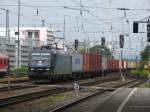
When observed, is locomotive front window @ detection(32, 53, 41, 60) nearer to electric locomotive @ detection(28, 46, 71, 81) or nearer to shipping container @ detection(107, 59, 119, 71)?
electric locomotive @ detection(28, 46, 71, 81)

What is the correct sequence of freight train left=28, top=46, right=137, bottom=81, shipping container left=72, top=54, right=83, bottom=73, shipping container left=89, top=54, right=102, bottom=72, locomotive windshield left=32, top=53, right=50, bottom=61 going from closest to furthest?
freight train left=28, top=46, right=137, bottom=81 < locomotive windshield left=32, top=53, right=50, bottom=61 < shipping container left=72, top=54, right=83, bottom=73 < shipping container left=89, top=54, right=102, bottom=72

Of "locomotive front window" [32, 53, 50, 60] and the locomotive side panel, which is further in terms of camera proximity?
the locomotive side panel

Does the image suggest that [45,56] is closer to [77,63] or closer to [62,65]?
[62,65]

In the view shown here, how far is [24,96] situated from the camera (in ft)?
102

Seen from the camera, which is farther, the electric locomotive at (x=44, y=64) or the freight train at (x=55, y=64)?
the freight train at (x=55, y=64)

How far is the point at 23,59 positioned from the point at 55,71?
6346 centimetres

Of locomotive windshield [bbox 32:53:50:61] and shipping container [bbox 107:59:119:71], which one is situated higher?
locomotive windshield [bbox 32:53:50:61]

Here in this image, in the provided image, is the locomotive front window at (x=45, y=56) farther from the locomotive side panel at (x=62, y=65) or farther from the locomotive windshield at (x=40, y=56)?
the locomotive side panel at (x=62, y=65)

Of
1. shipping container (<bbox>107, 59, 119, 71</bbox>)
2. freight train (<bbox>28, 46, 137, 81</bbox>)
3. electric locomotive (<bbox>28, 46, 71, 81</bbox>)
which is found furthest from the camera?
shipping container (<bbox>107, 59, 119, 71</bbox>)

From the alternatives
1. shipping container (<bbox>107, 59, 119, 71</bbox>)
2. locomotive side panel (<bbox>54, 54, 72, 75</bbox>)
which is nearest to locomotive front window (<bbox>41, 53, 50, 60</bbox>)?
locomotive side panel (<bbox>54, 54, 72, 75</bbox>)

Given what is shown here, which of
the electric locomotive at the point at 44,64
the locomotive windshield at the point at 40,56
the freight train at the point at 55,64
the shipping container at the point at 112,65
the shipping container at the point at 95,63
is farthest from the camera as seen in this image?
the shipping container at the point at 112,65

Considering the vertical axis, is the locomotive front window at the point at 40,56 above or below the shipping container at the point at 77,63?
above

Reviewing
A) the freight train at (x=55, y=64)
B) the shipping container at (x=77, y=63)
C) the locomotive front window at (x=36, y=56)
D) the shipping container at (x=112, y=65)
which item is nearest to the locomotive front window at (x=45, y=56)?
the freight train at (x=55, y=64)

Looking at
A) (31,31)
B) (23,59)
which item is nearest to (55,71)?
(23,59)
